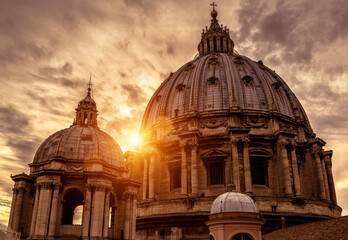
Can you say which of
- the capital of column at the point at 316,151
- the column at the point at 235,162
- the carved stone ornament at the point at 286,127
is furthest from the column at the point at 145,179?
the capital of column at the point at 316,151

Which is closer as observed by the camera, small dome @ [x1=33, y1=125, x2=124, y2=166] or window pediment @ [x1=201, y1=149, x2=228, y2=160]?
small dome @ [x1=33, y1=125, x2=124, y2=166]

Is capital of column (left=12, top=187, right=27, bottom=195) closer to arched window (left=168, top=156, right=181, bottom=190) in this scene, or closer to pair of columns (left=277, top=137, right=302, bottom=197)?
arched window (left=168, top=156, right=181, bottom=190)

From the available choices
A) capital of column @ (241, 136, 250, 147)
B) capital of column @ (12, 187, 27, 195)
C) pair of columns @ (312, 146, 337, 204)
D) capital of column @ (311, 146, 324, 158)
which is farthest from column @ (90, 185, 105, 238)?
pair of columns @ (312, 146, 337, 204)

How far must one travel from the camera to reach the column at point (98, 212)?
30984 millimetres

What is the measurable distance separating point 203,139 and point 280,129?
997 centimetres

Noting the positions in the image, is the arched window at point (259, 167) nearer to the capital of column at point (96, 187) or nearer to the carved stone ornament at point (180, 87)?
the carved stone ornament at point (180, 87)

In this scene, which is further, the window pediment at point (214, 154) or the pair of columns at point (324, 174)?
the pair of columns at point (324, 174)

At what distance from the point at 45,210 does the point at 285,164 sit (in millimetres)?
27851

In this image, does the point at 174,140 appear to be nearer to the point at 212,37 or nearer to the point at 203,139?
the point at 203,139

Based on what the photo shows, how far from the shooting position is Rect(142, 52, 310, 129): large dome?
49812 mm

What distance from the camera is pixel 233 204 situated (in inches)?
937

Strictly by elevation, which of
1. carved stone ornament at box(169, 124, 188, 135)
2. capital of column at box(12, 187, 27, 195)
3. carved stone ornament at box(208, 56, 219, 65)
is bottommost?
capital of column at box(12, 187, 27, 195)

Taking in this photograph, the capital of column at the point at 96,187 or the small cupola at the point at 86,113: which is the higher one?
the small cupola at the point at 86,113

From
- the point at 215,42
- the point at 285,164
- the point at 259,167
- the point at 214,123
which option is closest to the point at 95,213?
the point at 214,123
